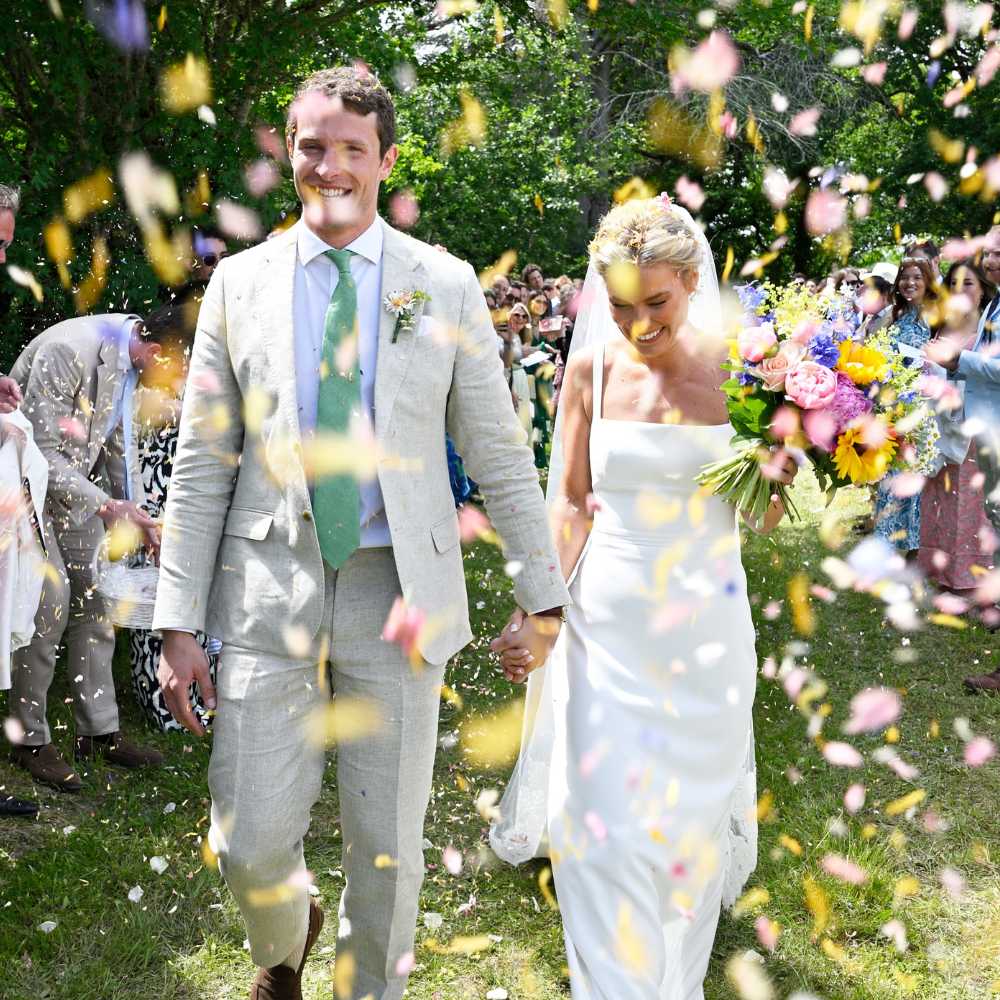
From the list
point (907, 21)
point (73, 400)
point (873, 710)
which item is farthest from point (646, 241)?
point (907, 21)

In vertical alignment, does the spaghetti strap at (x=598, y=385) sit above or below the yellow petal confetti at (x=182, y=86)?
below

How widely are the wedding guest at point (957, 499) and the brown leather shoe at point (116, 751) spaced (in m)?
5.16

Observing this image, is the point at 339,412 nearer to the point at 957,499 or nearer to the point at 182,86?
the point at 182,86

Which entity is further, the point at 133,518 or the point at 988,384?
the point at 988,384

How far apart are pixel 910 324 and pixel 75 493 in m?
5.75

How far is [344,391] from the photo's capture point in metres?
2.71

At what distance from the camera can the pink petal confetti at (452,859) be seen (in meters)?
4.29

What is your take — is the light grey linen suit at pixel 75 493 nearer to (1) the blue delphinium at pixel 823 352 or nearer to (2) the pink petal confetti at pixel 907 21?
(1) the blue delphinium at pixel 823 352

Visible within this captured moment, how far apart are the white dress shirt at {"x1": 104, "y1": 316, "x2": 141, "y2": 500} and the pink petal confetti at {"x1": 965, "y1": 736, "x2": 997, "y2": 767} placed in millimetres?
3860

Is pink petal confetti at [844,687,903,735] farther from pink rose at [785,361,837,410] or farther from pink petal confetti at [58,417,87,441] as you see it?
pink petal confetti at [58,417,87,441]

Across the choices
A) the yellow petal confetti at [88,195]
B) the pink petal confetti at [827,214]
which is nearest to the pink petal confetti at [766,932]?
the yellow petal confetti at [88,195]

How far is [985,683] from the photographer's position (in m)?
6.09

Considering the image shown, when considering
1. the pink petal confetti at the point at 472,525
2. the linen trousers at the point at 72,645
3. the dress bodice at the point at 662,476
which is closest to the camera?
the dress bodice at the point at 662,476

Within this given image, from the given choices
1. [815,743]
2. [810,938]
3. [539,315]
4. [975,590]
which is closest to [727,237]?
[539,315]
